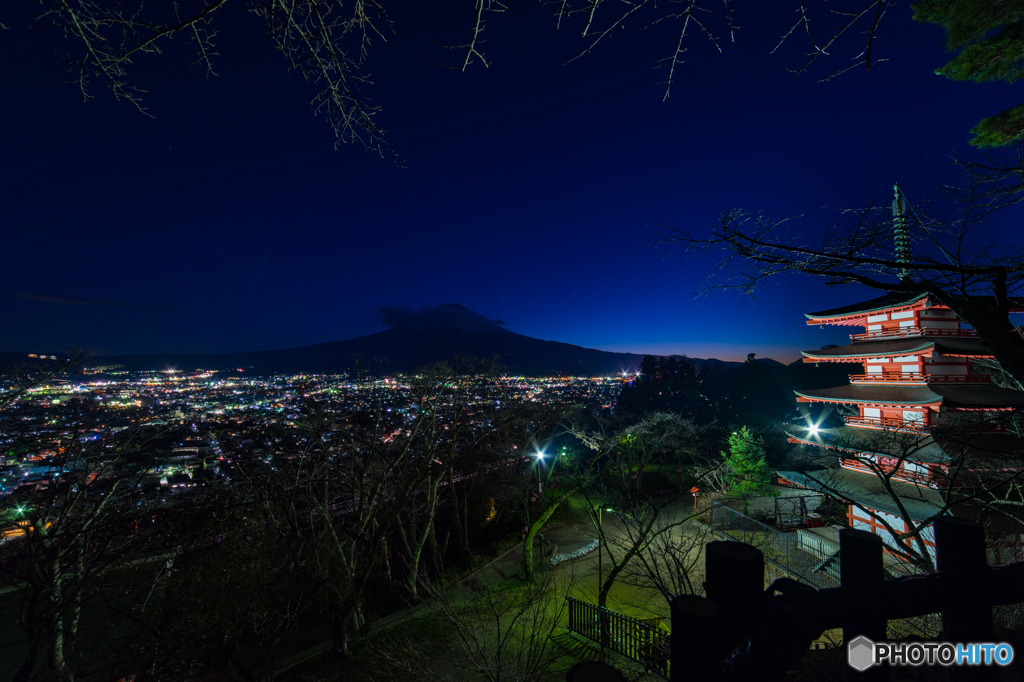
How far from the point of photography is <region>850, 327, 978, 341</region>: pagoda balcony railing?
14.1 metres

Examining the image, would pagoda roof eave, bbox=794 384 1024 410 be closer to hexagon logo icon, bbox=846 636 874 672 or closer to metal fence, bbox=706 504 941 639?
metal fence, bbox=706 504 941 639

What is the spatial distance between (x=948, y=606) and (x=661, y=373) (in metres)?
49.8

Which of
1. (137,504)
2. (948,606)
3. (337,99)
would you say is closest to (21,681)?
(137,504)

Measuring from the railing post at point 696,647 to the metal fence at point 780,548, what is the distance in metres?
11.8

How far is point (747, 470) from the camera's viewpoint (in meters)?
21.1

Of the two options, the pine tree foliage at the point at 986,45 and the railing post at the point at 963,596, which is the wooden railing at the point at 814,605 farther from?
the pine tree foliage at the point at 986,45

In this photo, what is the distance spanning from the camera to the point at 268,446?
17.4m

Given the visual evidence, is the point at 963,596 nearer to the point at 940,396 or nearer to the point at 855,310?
the point at 940,396

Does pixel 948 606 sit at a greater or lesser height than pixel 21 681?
greater

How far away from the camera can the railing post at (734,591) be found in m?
1.10

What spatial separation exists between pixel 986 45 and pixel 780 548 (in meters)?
16.1

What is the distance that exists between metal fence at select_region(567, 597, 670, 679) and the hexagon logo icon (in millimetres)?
9254

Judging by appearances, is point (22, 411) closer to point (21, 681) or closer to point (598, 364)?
point (21, 681)

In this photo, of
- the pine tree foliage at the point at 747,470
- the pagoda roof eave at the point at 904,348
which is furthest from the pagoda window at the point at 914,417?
the pine tree foliage at the point at 747,470
